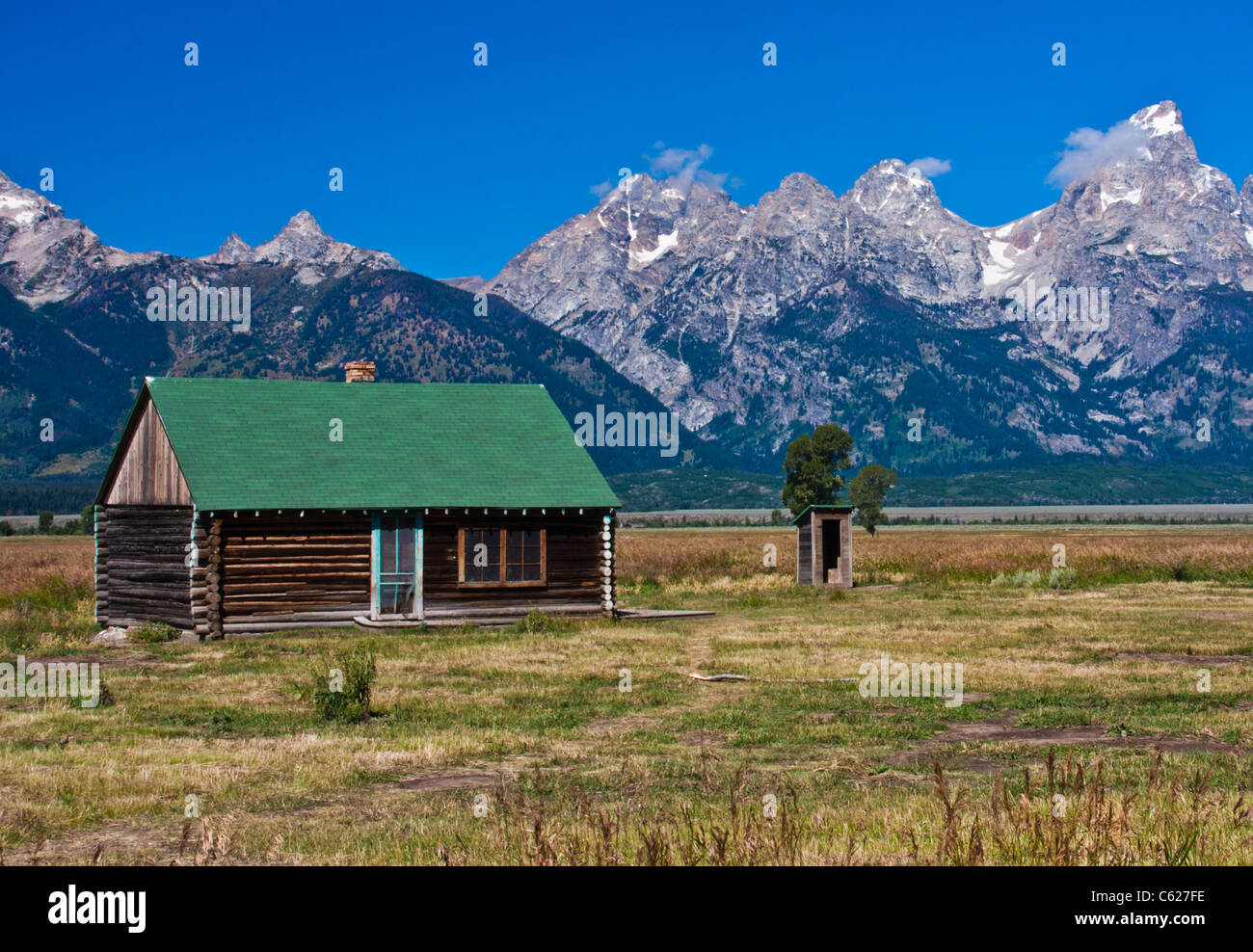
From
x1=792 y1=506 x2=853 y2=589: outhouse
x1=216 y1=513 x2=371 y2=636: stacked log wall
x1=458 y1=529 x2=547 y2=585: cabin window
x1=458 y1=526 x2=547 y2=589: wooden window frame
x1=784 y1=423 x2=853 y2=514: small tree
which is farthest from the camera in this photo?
x1=784 y1=423 x2=853 y2=514: small tree

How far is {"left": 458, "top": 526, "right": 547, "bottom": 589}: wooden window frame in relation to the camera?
3106cm

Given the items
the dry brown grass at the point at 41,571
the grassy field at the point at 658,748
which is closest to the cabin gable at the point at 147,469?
the grassy field at the point at 658,748

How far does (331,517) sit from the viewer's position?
98.2 ft

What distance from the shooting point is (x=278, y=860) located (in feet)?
27.2

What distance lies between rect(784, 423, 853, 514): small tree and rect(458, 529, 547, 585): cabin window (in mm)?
52237

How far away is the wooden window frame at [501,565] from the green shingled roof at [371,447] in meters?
1.02

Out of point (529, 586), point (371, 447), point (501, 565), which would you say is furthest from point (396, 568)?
point (371, 447)

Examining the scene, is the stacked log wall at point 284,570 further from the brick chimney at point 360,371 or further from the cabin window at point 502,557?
the brick chimney at point 360,371

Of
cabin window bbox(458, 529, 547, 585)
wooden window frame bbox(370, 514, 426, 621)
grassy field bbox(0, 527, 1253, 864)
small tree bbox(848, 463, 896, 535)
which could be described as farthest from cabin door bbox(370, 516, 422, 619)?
small tree bbox(848, 463, 896, 535)

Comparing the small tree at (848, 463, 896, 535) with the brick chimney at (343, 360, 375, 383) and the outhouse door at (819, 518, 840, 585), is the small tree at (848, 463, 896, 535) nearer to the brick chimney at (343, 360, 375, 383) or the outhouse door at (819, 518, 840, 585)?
the outhouse door at (819, 518, 840, 585)

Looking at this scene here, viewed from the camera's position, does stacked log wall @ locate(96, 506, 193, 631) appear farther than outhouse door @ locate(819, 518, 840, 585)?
No

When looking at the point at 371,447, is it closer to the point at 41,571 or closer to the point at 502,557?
the point at 502,557
